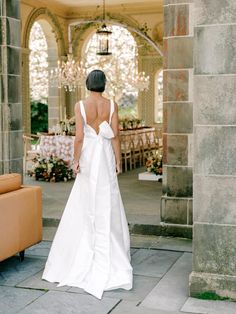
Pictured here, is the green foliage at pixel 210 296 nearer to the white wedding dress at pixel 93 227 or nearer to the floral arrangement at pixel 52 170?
the white wedding dress at pixel 93 227

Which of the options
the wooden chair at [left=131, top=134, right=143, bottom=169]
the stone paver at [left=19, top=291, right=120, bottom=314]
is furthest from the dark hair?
the wooden chair at [left=131, top=134, right=143, bottom=169]

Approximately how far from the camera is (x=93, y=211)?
459 centimetres

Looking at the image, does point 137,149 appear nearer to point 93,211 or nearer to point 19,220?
point 19,220

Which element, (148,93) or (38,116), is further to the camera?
(38,116)

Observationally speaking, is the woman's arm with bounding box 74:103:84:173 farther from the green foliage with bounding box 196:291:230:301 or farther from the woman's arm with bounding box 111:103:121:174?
the green foliage with bounding box 196:291:230:301

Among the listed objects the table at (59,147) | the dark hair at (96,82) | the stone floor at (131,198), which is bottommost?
the stone floor at (131,198)

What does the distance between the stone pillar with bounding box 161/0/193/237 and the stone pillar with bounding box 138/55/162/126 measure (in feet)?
36.0

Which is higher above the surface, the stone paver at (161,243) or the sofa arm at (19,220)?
the sofa arm at (19,220)

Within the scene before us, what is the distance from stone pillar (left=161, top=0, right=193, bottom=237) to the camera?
5859 mm

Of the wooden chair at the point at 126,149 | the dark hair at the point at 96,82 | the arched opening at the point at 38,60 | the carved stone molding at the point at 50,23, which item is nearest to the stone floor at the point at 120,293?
the dark hair at the point at 96,82

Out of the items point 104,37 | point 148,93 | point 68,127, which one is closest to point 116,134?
point 68,127

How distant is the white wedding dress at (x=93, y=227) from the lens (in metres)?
4.50

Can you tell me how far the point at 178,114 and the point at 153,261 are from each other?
1666 millimetres

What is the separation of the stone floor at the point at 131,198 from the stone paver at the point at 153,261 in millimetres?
877
